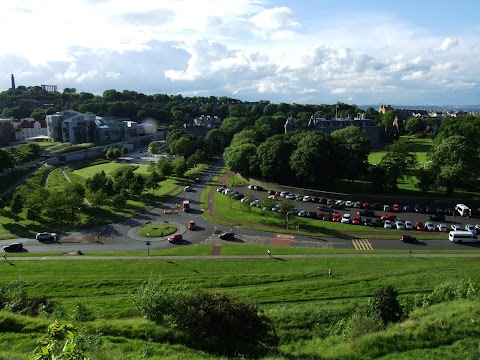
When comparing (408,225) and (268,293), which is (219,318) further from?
(408,225)

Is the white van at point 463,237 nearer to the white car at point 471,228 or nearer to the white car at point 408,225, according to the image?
the white car at point 471,228

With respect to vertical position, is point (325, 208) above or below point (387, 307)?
below

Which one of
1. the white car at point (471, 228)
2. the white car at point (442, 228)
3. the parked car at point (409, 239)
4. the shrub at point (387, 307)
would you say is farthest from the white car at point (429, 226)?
the shrub at point (387, 307)

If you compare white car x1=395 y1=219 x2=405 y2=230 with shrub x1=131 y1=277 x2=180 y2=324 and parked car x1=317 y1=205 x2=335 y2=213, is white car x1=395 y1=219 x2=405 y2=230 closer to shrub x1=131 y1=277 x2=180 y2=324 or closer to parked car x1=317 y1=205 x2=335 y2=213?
parked car x1=317 y1=205 x2=335 y2=213

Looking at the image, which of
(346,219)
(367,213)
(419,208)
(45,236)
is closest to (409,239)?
(346,219)

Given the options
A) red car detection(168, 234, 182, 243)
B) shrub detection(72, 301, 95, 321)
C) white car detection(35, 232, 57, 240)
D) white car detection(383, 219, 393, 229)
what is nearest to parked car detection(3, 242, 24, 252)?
white car detection(35, 232, 57, 240)

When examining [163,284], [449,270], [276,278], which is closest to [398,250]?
[449,270]
